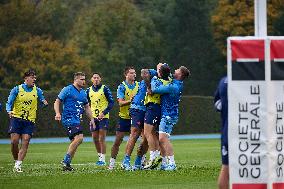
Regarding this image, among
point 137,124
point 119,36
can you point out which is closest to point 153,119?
point 137,124

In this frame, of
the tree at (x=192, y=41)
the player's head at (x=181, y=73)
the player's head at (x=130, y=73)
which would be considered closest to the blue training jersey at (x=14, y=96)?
the player's head at (x=130, y=73)

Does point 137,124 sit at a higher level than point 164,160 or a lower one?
higher

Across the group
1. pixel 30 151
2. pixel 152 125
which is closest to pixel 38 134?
pixel 30 151

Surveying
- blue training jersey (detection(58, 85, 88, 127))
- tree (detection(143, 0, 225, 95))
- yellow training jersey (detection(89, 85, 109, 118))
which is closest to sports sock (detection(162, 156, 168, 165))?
blue training jersey (detection(58, 85, 88, 127))

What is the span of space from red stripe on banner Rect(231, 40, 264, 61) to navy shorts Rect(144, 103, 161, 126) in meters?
10.2

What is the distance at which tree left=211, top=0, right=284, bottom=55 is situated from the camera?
73625 mm

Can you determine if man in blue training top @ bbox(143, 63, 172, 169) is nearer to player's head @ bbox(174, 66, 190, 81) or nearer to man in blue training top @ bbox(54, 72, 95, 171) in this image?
player's head @ bbox(174, 66, 190, 81)

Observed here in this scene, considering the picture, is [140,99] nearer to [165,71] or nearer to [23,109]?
[165,71]

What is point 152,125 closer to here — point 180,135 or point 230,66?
point 230,66

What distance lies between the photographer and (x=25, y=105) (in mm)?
23531

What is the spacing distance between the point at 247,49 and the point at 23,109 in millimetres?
12457

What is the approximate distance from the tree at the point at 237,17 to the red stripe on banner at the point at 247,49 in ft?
201

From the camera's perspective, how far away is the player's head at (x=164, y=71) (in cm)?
2140

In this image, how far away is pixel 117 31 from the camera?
232 ft
